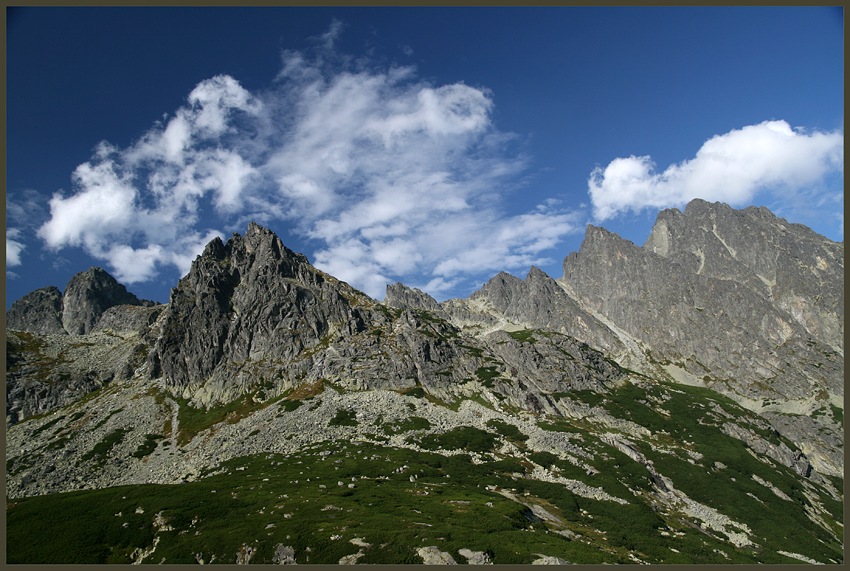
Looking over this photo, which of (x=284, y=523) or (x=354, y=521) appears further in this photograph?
(x=354, y=521)

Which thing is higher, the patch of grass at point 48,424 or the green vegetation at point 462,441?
the patch of grass at point 48,424

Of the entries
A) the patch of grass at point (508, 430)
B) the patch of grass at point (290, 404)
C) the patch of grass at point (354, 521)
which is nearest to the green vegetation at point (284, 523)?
the patch of grass at point (354, 521)

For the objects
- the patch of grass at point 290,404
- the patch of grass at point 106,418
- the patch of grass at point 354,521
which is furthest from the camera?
the patch of grass at point 290,404

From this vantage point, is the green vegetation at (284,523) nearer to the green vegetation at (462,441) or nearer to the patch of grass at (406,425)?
the green vegetation at (462,441)

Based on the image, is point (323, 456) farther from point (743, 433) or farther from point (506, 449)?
point (743, 433)

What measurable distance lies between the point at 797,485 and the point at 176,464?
170 meters

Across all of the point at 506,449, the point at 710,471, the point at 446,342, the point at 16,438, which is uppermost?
the point at 446,342

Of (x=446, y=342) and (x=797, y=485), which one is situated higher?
(x=446, y=342)

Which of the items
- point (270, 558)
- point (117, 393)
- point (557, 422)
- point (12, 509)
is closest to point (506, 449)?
point (557, 422)

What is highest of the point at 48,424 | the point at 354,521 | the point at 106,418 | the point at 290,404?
the point at 290,404

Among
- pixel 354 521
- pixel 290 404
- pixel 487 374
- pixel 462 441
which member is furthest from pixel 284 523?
pixel 487 374

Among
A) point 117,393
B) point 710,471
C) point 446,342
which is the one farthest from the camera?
point 446,342

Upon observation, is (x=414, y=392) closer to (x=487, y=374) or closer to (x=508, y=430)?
(x=487, y=374)

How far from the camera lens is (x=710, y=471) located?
12544 cm
